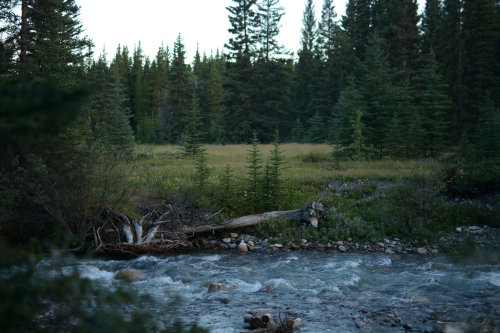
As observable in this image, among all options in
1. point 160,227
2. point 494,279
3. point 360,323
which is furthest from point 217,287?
point 494,279

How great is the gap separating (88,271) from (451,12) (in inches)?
1634

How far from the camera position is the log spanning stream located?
571cm

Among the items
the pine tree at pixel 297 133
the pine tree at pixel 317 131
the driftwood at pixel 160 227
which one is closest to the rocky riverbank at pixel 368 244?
the driftwood at pixel 160 227

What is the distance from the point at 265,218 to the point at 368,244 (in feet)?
10.1

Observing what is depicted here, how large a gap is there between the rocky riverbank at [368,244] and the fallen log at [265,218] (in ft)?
1.07

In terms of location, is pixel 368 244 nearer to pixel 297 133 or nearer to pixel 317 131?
pixel 317 131

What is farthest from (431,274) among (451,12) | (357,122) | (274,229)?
(451,12)

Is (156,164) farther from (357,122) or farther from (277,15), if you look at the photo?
(277,15)

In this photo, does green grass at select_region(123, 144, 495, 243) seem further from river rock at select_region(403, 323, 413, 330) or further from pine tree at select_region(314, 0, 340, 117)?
pine tree at select_region(314, 0, 340, 117)

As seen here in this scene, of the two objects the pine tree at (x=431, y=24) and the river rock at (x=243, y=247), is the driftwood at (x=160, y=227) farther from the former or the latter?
the pine tree at (x=431, y=24)

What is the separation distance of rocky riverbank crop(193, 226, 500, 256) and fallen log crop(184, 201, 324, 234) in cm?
33

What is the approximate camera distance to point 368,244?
10414mm

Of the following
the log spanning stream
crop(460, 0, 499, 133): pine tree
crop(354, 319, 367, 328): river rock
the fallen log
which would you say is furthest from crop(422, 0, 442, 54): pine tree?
crop(354, 319, 367, 328): river rock

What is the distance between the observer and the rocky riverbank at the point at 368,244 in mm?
9938
